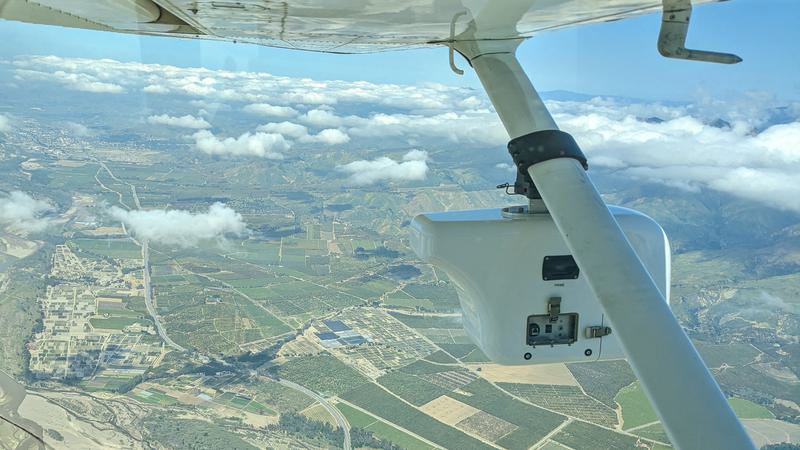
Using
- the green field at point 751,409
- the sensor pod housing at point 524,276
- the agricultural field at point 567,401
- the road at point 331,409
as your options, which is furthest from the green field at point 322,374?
the sensor pod housing at point 524,276

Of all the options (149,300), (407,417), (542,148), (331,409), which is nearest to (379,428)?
(407,417)

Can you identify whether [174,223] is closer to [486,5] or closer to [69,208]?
[69,208]

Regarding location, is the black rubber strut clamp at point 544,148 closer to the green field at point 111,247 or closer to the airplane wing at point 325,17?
the airplane wing at point 325,17

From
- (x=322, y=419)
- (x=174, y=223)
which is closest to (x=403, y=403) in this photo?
(x=322, y=419)

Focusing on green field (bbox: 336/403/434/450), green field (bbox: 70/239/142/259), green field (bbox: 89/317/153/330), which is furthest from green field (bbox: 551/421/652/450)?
green field (bbox: 70/239/142/259)

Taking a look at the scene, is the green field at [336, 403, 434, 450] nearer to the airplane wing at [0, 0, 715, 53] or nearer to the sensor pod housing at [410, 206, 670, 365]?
the sensor pod housing at [410, 206, 670, 365]

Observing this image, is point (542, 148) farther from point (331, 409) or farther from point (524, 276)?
point (331, 409)
